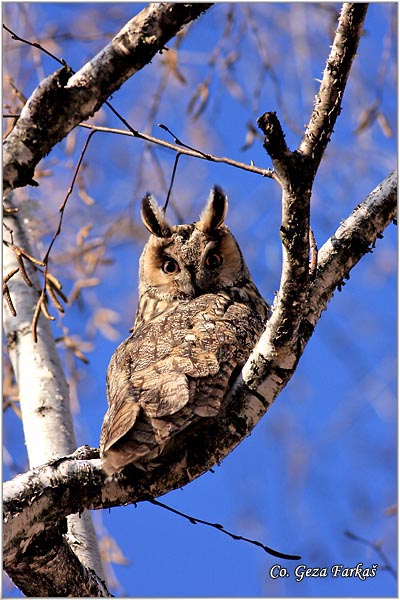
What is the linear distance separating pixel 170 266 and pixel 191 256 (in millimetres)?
137

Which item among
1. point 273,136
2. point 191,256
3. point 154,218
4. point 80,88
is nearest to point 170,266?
point 191,256


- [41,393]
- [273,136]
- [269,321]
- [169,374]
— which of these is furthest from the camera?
[41,393]

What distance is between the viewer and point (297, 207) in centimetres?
170

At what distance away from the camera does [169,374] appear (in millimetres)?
2301

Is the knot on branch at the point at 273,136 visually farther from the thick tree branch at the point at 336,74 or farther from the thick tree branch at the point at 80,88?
the thick tree branch at the point at 80,88

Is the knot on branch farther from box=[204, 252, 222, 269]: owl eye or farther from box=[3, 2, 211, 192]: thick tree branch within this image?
box=[204, 252, 222, 269]: owl eye

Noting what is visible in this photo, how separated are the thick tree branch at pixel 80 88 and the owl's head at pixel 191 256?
4.82ft

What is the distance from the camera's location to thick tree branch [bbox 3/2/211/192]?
1.65m

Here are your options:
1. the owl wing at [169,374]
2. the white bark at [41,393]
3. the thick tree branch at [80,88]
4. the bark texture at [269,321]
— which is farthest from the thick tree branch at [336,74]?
the white bark at [41,393]

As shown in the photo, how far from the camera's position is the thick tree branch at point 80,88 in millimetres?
1646

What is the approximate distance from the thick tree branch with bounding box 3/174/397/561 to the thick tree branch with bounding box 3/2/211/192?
0.73 metres

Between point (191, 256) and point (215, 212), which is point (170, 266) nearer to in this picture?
point (191, 256)

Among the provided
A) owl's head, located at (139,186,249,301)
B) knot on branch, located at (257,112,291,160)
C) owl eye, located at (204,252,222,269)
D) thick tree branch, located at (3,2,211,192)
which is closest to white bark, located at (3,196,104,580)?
owl's head, located at (139,186,249,301)

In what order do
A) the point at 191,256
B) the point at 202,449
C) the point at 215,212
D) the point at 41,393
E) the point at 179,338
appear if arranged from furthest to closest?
1. the point at 215,212
2. the point at 191,256
3. the point at 41,393
4. the point at 179,338
5. the point at 202,449
